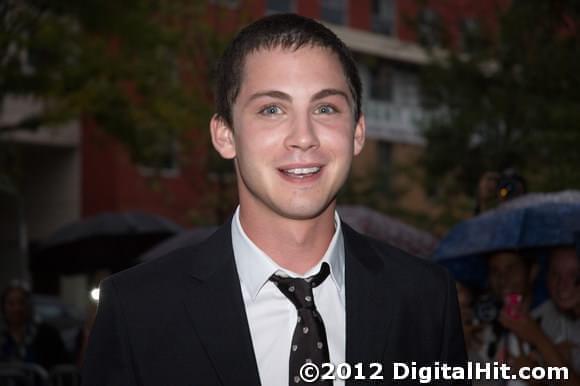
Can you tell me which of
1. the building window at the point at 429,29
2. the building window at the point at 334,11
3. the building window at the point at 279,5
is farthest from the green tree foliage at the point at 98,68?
the building window at the point at 334,11

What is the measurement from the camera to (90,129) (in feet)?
128

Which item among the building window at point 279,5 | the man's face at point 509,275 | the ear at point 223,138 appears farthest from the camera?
the building window at point 279,5

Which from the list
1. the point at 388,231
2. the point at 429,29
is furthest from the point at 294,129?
the point at 429,29

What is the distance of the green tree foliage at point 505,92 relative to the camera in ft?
55.1

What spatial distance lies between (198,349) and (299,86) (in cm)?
73

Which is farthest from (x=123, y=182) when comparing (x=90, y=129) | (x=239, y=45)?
(x=239, y=45)

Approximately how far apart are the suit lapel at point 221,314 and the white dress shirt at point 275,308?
53 millimetres

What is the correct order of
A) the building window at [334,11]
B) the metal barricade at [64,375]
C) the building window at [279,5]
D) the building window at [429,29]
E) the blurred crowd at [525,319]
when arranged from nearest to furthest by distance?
the blurred crowd at [525,319], the metal barricade at [64,375], the building window at [429,29], the building window at [279,5], the building window at [334,11]

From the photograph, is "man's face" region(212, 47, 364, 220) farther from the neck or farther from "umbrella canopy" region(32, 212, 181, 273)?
"umbrella canopy" region(32, 212, 181, 273)

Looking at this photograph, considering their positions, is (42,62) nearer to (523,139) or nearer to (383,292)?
(523,139)

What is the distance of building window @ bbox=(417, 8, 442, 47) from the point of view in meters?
25.0

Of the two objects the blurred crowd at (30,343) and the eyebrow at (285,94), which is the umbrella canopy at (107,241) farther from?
the eyebrow at (285,94)

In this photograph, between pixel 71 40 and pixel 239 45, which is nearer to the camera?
pixel 239 45

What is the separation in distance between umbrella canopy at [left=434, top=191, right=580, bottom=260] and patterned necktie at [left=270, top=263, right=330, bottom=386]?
16.2 ft
